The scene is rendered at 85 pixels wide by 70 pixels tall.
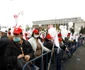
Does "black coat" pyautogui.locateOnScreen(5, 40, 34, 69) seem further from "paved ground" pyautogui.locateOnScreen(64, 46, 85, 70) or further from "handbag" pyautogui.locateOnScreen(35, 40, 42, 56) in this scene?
"paved ground" pyautogui.locateOnScreen(64, 46, 85, 70)

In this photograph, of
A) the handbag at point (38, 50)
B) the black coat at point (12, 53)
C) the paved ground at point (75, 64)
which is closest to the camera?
the black coat at point (12, 53)

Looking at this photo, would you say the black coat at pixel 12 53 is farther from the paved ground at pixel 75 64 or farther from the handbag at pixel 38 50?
the paved ground at pixel 75 64

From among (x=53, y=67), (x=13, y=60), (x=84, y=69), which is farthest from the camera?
(x=84, y=69)

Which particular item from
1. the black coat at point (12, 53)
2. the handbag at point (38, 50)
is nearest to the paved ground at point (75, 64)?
the handbag at point (38, 50)

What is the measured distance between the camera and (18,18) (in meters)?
5.62

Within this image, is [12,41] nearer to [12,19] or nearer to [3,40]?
[3,40]

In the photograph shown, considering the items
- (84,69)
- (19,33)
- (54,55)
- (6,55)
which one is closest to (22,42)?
(19,33)

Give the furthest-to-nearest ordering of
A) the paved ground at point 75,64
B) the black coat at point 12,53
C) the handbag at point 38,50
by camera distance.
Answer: the paved ground at point 75,64 < the handbag at point 38,50 < the black coat at point 12,53

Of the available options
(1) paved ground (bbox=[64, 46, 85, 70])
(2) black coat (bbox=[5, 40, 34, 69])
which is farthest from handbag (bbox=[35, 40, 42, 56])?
(1) paved ground (bbox=[64, 46, 85, 70])

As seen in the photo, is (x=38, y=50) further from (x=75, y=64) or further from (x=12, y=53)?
(x=75, y=64)

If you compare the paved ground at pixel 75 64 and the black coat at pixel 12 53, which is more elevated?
the black coat at pixel 12 53

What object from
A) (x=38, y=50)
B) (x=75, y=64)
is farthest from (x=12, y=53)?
(x=75, y=64)

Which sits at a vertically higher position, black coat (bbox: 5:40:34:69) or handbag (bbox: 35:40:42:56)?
black coat (bbox: 5:40:34:69)

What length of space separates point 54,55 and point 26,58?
241 centimetres
